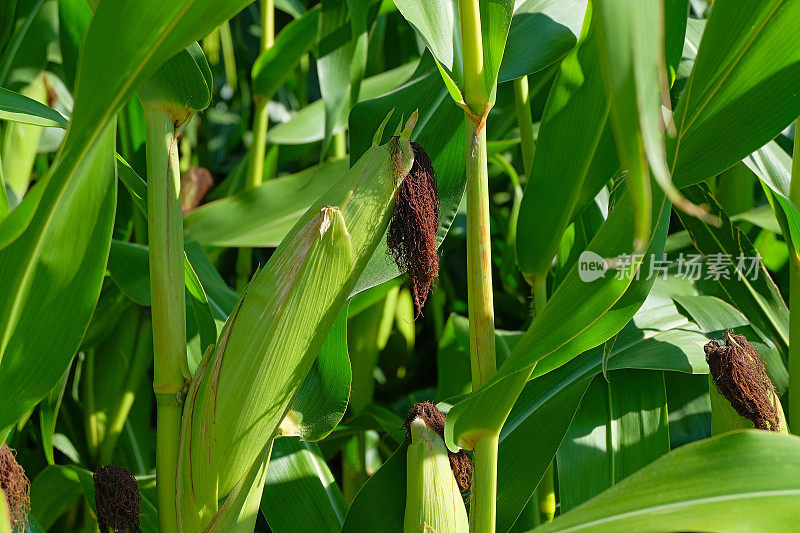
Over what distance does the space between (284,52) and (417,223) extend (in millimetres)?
606

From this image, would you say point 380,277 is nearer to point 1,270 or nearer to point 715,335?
point 1,270

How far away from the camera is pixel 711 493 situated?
17.4 inches

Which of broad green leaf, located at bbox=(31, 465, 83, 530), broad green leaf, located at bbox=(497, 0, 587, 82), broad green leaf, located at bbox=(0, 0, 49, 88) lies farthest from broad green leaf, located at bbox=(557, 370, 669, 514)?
broad green leaf, located at bbox=(0, 0, 49, 88)

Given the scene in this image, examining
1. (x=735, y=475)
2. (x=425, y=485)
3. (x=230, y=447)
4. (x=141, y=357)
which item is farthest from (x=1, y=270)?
(x=141, y=357)

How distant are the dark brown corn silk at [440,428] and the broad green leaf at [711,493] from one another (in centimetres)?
13

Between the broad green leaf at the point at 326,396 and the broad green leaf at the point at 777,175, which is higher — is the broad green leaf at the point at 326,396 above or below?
below

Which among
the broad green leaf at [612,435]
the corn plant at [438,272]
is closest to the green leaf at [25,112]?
the corn plant at [438,272]

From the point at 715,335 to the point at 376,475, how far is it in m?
0.42

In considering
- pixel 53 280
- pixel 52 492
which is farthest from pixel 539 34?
pixel 52 492

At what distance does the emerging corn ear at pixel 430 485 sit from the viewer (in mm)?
527

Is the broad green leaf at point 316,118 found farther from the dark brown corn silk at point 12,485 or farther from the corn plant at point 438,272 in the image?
the dark brown corn silk at point 12,485

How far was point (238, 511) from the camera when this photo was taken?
503mm

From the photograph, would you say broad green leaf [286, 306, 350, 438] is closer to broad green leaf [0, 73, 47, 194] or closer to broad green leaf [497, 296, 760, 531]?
broad green leaf [497, 296, 760, 531]

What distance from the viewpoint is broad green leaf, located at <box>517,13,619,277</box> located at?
23.6 inches
